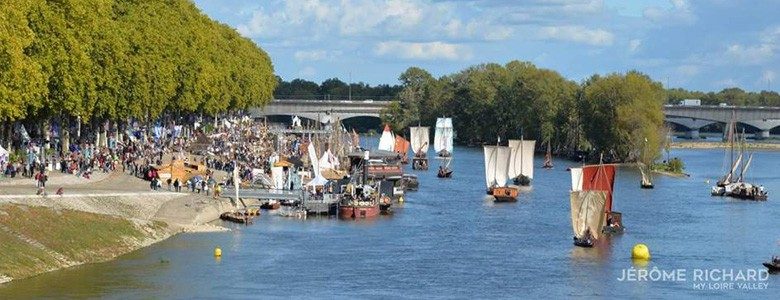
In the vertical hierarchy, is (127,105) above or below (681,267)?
above

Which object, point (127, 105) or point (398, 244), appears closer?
point (398, 244)

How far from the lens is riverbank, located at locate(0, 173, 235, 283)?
8592 cm

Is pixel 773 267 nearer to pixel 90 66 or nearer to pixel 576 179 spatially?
pixel 576 179

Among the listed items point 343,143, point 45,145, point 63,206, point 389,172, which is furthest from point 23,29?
point 343,143

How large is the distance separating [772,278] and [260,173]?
59784 millimetres

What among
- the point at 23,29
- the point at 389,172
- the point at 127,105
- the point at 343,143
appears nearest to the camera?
the point at 23,29

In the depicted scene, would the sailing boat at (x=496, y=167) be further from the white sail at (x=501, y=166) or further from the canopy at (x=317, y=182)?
the canopy at (x=317, y=182)

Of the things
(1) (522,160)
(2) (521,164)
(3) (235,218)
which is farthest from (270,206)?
(1) (522,160)

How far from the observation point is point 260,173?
5576 inches

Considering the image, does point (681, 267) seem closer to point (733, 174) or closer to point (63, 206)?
point (63, 206)

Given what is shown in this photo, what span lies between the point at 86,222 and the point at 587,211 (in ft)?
102

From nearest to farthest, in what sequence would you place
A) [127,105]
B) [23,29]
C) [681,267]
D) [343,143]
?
[681,267] → [23,29] → [127,105] → [343,143]

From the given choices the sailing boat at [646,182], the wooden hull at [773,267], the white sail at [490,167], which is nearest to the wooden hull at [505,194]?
the white sail at [490,167]

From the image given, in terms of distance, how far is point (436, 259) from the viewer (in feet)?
318
